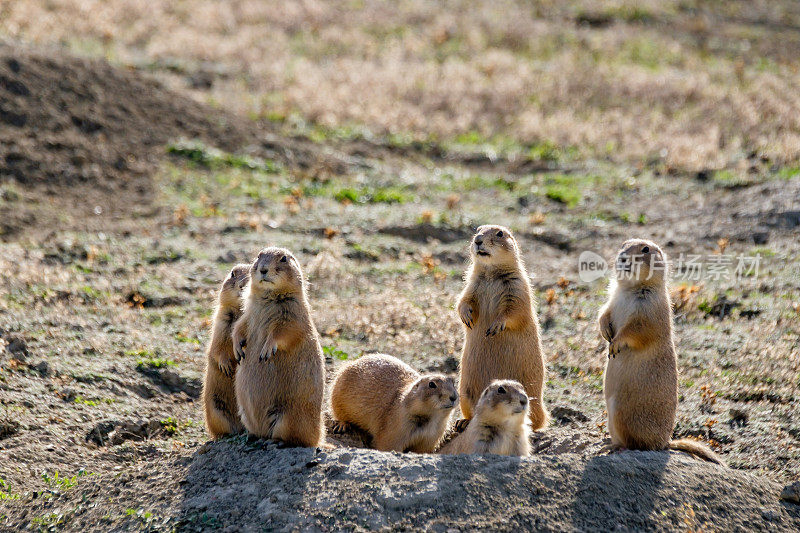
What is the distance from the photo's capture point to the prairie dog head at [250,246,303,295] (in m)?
7.29

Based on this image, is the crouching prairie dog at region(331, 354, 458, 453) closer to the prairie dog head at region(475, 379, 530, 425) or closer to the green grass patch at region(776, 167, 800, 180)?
the prairie dog head at region(475, 379, 530, 425)

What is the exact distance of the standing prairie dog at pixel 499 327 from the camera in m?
8.30

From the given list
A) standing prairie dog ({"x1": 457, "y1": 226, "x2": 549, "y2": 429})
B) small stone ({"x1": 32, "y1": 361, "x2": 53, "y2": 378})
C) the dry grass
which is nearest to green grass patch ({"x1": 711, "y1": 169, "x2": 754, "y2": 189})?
the dry grass

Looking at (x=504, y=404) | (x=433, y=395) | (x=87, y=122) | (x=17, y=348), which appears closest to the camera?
(x=504, y=404)

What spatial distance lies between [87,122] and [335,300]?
8.32m

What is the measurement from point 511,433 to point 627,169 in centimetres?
1229

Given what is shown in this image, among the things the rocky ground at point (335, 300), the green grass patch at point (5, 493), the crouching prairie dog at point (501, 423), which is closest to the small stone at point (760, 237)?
the rocky ground at point (335, 300)

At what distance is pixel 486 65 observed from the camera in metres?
25.4

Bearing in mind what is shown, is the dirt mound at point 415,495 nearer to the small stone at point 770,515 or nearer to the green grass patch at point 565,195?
the small stone at point 770,515

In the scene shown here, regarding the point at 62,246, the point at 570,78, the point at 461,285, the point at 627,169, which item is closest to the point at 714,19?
the point at 570,78

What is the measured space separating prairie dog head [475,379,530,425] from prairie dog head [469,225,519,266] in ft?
Answer: 5.14

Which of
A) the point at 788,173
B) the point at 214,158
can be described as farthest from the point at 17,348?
the point at 788,173

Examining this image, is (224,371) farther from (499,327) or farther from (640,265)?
(640,265)

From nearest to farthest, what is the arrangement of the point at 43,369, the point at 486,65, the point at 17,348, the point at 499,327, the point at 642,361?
the point at 642,361 < the point at 499,327 < the point at 43,369 < the point at 17,348 < the point at 486,65
